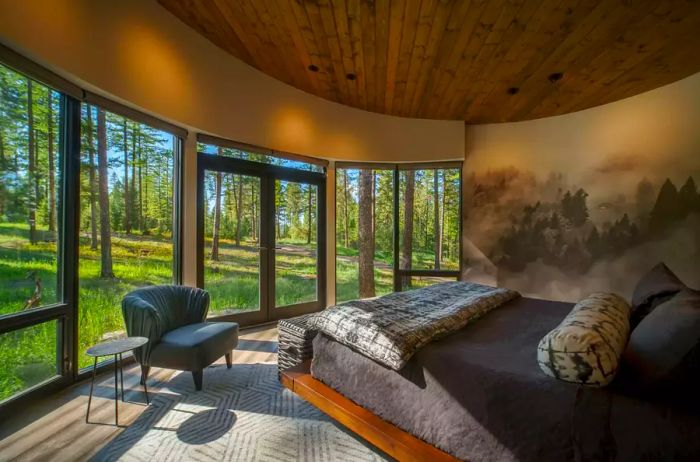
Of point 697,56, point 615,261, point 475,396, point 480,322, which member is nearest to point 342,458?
point 475,396

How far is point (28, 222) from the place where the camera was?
2.07 meters

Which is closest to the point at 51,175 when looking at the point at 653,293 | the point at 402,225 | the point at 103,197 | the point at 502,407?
the point at 103,197

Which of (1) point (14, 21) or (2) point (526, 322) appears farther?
(2) point (526, 322)

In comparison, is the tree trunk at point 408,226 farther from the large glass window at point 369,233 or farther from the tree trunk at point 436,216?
the tree trunk at point 436,216

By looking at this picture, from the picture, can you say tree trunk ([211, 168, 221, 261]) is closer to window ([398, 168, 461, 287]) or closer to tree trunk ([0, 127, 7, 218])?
tree trunk ([0, 127, 7, 218])

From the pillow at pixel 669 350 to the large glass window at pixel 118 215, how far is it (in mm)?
3435

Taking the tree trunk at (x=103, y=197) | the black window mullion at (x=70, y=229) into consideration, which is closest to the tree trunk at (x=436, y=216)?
the tree trunk at (x=103, y=197)

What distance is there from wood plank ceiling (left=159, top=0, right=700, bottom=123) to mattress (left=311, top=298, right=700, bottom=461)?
7.96 ft

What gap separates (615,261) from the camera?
3.70m

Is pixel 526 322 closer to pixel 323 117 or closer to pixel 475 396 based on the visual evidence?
pixel 475 396

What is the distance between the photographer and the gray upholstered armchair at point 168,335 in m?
2.17

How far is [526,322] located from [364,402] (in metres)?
1.20

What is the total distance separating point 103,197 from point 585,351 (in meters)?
3.39

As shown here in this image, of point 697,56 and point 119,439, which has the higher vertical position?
point 697,56
